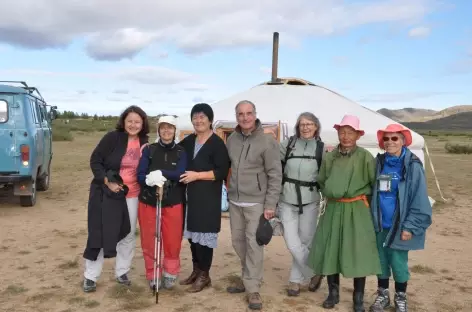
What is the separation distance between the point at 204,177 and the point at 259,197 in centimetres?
49

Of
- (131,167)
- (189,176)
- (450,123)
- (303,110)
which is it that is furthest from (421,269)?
(450,123)

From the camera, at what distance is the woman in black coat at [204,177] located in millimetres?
4156

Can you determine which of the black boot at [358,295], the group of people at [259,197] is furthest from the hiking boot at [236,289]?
the black boot at [358,295]

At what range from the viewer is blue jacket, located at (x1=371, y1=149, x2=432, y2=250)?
3719 millimetres

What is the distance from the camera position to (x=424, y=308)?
437 cm

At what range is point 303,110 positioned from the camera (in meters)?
9.39

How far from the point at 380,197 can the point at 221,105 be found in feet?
19.6

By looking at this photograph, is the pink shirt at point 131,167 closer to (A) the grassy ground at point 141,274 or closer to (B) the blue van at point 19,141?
(A) the grassy ground at point 141,274

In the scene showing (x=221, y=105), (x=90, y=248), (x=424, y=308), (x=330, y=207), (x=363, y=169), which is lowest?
(x=424, y=308)

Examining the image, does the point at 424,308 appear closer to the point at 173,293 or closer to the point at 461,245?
the point at 173,293

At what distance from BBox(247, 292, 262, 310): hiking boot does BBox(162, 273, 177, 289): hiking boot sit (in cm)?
76

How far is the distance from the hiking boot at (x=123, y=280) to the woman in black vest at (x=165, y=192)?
39cm

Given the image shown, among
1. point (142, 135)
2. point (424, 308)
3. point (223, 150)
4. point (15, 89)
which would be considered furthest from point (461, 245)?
point (15, 89)

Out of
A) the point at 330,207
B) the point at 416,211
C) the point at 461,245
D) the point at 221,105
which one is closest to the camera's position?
the point at 416,211
